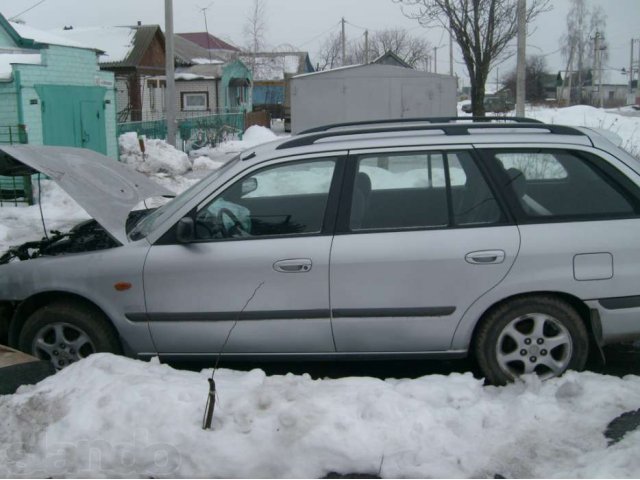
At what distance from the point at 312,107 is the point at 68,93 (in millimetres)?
6024

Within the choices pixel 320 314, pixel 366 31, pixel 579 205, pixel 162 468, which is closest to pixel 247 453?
pixel 162 468

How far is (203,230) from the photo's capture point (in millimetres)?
4465

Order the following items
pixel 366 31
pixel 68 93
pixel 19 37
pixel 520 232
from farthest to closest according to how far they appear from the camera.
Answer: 1. pixel 366 31
2. pixel 19 37
3. pixel 68 93
4. pixel 520 232

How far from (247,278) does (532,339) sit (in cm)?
177

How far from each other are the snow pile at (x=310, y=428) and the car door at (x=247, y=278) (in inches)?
16.2

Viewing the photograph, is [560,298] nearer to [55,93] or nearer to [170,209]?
[170,209]

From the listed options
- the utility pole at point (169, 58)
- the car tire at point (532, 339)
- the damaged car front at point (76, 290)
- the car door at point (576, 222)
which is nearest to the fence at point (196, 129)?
the utility pole at point (169, 58)

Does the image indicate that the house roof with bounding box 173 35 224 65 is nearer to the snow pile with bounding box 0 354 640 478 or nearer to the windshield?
the windshield

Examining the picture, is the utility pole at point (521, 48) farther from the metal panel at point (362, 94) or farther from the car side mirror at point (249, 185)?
the car side mirror at point (249, 185)

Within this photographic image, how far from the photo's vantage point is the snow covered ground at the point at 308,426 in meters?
3.37

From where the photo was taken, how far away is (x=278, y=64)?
54.2 meters

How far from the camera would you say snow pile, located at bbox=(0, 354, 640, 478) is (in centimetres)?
336

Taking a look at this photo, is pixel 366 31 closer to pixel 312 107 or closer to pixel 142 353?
pixel 312 107

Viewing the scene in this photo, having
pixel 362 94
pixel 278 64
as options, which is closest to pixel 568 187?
pixel 362 94
